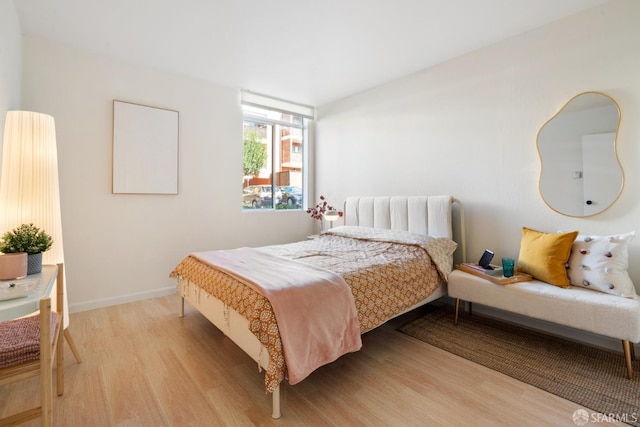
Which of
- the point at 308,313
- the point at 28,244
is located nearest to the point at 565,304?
the point at 308,313

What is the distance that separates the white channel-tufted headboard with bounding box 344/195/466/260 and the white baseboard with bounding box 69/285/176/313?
7.94 ft

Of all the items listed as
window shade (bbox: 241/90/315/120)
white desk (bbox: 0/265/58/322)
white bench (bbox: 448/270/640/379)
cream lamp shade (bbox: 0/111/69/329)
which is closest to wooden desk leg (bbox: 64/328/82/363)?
cream lamp shade (bbox: 0/111/69/329)

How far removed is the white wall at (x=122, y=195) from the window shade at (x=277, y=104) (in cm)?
21

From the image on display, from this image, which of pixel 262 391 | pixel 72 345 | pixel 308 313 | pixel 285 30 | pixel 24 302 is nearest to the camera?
pixel 24 302

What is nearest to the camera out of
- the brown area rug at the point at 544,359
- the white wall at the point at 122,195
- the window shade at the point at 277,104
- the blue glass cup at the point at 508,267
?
the brown area rug at the point at 544,359

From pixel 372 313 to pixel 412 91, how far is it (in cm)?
272

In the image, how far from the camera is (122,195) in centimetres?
316

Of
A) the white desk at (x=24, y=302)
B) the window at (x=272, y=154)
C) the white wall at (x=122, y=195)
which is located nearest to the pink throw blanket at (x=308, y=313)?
the white desk at (x=24, y=302)

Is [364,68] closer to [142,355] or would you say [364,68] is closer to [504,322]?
[504,322]

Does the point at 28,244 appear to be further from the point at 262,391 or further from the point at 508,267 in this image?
the point at 508,267

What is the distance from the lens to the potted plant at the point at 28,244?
1.55m

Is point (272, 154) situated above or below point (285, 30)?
below

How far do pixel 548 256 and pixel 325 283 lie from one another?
179 centimetres

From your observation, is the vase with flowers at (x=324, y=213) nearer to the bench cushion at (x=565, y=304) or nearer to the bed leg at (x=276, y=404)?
the bench cushion at (x=565, y=304)
